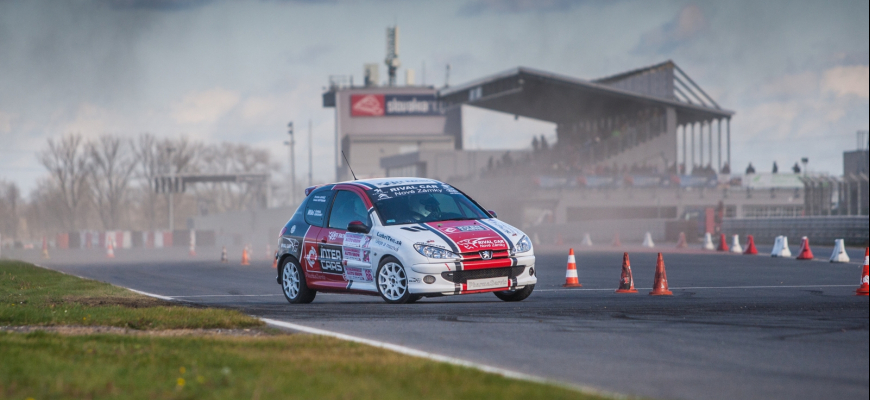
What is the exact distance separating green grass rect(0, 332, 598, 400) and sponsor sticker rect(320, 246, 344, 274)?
4.25m

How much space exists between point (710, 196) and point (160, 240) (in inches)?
1369

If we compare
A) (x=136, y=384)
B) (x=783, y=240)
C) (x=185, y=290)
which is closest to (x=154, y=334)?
(x=136, y=384)

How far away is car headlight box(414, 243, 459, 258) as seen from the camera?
1114cm

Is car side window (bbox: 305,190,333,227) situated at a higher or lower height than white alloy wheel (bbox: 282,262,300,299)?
higher

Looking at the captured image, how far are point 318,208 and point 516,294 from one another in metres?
2.95

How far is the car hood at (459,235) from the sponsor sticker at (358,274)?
1.81ft

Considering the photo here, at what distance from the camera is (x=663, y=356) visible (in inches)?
280

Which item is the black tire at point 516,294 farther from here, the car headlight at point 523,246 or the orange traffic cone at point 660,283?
the orange traffic cone at point 660,283

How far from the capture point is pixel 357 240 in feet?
39.5

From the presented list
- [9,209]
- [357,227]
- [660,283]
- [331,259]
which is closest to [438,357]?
[357,227]

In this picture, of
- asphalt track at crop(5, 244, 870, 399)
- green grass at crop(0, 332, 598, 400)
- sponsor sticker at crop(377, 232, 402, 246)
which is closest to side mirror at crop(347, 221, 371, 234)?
sponsor sticker at crop(377, 232, 402, 246)

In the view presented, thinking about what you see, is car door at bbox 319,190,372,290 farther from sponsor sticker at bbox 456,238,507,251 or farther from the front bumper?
sponsor sticker at bbox 456,238,507,251

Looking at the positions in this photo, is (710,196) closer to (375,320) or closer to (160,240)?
(160,240)

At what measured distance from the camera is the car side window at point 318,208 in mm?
12914
